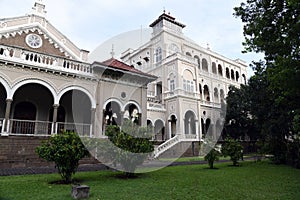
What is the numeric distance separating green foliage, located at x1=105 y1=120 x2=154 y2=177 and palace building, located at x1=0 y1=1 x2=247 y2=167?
3.32m

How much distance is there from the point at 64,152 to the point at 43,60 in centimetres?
732

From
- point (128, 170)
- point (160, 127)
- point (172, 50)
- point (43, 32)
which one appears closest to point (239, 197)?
point (128, 170)

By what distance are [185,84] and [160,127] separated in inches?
226

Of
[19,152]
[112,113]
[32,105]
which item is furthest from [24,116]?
[112,113]

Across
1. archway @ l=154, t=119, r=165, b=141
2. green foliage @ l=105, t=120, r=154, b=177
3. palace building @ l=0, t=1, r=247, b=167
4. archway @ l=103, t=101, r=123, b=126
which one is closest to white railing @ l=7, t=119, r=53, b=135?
palace building @ l=0, t=1, r=247, b=167

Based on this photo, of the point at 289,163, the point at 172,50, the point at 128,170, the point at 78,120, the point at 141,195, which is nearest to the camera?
the point at 141,195

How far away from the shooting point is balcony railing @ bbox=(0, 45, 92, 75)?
10.7 metres

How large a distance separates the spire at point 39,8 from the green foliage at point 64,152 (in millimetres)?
12066

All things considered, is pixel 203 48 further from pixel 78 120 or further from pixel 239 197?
pixel 239 197

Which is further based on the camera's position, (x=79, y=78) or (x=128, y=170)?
(x=79, y=78)

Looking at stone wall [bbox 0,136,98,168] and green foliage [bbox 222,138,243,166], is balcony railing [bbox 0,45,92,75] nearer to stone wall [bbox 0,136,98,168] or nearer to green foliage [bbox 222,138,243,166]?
stone wall [bbox 0,136,98,168]

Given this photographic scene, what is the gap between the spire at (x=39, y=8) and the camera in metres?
15.1

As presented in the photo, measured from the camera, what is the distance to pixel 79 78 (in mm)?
12633

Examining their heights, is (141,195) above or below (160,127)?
below
